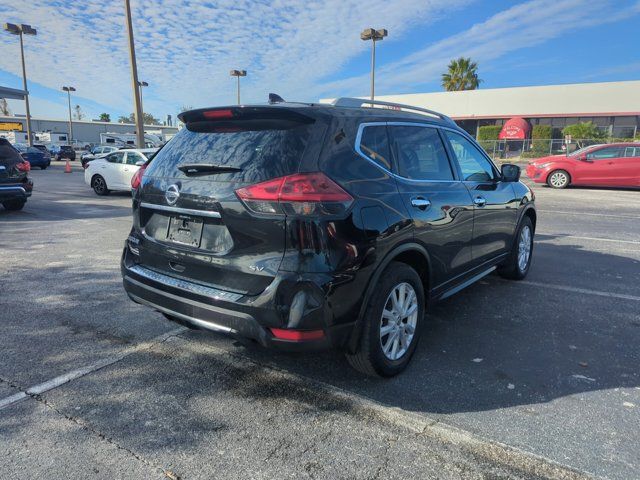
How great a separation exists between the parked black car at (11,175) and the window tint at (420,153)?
9.12m

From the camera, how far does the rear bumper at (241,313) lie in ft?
8.68

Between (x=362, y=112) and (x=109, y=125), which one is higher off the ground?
(x=109, y=125)

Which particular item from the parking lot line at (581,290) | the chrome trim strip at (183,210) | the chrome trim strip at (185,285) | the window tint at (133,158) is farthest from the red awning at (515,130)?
the chrome trim strip at (185,285)

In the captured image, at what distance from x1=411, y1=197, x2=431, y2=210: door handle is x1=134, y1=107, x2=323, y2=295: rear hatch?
898mm

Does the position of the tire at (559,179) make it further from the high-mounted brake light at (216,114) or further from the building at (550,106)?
the building at (550,106)

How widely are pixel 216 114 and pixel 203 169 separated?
43 centimetres

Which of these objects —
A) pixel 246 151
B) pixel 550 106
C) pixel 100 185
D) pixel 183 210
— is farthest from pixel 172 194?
pixel 550 106

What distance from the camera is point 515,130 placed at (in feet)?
127

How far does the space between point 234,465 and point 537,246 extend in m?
6.72

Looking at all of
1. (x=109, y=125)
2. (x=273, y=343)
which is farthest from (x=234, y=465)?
(x=109, y=125)

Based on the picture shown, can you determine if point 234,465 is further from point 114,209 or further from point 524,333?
point 114,209

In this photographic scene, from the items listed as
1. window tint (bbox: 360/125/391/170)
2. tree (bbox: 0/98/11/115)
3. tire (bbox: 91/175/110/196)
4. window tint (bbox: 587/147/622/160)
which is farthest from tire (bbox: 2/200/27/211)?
tree (bbox: 0/98/11/115)

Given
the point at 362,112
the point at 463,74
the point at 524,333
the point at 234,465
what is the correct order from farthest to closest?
the point at 463,74, the point at 524,333, the point at 362,112, the point at 234,465

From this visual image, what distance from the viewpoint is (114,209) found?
37.4 ft
